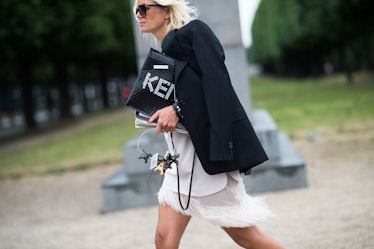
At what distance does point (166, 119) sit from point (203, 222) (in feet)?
12.7

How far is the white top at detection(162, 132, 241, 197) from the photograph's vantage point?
3498 mm

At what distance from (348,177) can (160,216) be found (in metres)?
5.81

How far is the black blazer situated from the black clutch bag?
0.07 m

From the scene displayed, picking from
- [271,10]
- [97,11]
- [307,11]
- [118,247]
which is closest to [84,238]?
[118,247]

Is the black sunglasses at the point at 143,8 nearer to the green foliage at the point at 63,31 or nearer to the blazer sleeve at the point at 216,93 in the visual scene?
the blazer sleeve at the point at 216,93

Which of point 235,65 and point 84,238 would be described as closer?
point 84,238

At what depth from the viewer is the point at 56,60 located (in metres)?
33.6

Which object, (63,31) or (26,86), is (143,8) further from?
(26,86)

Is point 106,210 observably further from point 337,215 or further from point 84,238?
point 337,215

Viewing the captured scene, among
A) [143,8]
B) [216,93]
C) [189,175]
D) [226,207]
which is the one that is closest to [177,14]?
[143,8]

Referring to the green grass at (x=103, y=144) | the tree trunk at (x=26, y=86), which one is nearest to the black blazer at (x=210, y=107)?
the green grass at (x=103, y=144)

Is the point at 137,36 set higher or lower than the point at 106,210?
higher

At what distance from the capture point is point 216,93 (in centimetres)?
330

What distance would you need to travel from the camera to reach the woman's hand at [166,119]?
Result: 3.36 metres
